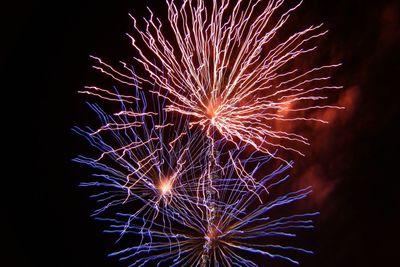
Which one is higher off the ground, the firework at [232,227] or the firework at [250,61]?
the firework at [250,61]

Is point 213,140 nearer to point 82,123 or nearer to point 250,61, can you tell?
point 250,61

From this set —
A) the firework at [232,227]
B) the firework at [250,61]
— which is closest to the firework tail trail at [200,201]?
the firework at [232,227]

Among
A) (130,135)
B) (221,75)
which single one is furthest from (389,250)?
(130,135)

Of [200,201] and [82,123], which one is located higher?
[82,123]

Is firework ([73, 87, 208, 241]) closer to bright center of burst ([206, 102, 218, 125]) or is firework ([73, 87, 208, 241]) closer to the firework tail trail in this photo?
the firework tail trail

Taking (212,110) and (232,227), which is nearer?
(212,110)

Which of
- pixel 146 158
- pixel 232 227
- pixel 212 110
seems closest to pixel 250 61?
pixel 212 110

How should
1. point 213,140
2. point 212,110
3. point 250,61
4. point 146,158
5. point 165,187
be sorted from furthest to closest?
1. point 213,140
2. point 250,61
3. point 165,187
4. point 146,158
5. point 212,110

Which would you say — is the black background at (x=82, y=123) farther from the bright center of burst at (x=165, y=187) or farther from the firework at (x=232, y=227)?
the bright center of burst at (x=165, y=187)

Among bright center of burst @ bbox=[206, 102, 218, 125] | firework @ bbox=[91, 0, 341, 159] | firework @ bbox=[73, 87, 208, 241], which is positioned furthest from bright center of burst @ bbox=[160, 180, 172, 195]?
bright center of burst @ bbox=[206, 102, 218, 125]
